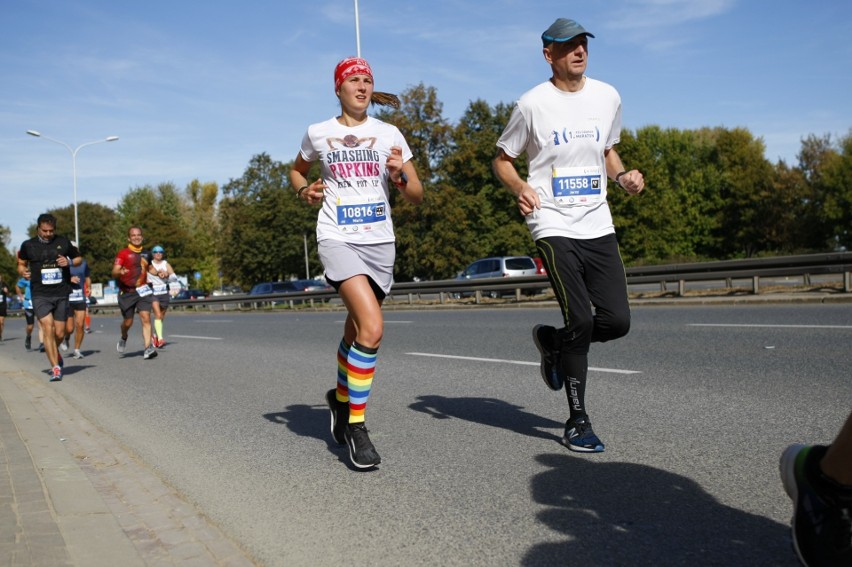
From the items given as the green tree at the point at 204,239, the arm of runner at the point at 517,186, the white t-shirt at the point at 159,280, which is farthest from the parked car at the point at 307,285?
the arm of runner at the point at 517,186

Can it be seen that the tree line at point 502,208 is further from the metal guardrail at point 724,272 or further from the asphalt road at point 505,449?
the asphalt road at point 505,449

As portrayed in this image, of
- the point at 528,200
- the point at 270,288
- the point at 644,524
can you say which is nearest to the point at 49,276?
the point at 528,200

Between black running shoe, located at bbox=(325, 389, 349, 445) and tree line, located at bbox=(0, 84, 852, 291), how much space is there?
45455 mm

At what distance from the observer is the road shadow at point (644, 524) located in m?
3.08

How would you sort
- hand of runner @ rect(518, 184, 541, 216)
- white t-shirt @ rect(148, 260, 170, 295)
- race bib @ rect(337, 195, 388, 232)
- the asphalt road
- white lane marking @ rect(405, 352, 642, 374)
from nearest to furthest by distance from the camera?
the asphalt road → hand of runner @ rect(518, 184, 541, 216) → race bib @ rect(337, 195, 388, 232) → white lane marking @ rect(405, 352, 642, 374) → white t-shirt @ rect(148, 260, 170, 295)

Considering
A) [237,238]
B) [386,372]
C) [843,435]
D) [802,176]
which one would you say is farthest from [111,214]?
[843,435]

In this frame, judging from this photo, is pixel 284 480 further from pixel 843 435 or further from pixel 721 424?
pixel 843 435

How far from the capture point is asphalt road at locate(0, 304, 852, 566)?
3.43 metres

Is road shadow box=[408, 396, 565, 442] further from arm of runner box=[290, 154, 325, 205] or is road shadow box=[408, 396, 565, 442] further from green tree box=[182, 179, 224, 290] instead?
green tree box=[182, 179, 224, 290]

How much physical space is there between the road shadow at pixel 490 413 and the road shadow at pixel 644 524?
1152mm

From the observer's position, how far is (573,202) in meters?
4.95

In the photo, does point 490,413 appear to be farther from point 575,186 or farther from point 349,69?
point 349,69

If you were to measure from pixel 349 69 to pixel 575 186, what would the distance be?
147 centimetres

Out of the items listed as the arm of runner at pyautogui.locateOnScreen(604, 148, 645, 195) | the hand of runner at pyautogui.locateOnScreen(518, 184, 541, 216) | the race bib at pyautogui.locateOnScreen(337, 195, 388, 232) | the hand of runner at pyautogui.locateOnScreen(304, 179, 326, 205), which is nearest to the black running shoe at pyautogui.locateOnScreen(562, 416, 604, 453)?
the hand of runner at pyautogui.locateOnScreen(518, 184, 541, 216)
